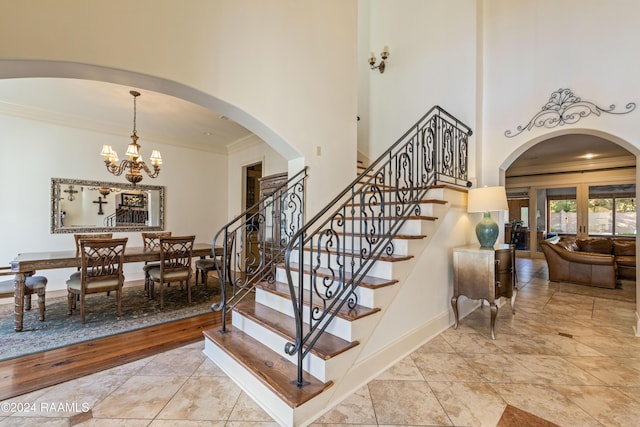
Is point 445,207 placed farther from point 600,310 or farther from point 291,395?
point 600,310

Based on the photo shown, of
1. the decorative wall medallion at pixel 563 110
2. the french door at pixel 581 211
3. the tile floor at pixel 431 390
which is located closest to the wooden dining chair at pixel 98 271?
the tile floor at pixel 431 390

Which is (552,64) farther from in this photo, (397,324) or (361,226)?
(397,324)

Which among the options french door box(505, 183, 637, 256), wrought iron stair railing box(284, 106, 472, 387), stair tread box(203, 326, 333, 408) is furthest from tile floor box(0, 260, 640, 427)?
french door box(505, 183, 637, 256)

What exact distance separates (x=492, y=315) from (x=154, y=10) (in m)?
4.39

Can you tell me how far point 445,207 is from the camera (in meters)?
2.95

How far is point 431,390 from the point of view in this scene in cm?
195

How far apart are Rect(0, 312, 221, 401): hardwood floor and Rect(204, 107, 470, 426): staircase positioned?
2.14 ft

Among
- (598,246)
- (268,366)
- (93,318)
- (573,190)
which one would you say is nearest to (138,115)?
(93,318)

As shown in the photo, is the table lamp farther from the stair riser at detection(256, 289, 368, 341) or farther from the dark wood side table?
the stair riser at detection(256, 289, 368, 341)

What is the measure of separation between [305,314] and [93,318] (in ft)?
9.81

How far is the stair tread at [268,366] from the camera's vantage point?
1.64m

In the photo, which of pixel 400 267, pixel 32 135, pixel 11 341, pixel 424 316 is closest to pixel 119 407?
pixel 11 341

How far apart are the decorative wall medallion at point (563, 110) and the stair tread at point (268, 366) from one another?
3.97 metres

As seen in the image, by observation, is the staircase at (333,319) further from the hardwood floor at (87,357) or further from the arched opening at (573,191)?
the arched opening at (573,191)
